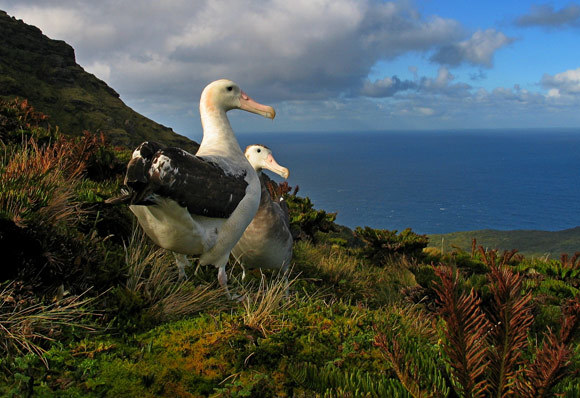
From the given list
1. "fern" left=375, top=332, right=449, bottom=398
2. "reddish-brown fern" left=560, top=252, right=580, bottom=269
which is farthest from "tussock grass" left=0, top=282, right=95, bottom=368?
"reddish-brown fern" left=560, top=252, right=580, bottom=269

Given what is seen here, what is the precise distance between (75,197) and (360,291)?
164 inches

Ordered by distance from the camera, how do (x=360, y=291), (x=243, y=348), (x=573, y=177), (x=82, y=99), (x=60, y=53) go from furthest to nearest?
(x=573, y=177) → (x=60, y=53) → (x=82, y=99) → (x=360, y=291) → (x=243, y=348)

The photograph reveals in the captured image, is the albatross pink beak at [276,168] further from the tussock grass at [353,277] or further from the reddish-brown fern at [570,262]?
the reddish-brown fern at [570,262]

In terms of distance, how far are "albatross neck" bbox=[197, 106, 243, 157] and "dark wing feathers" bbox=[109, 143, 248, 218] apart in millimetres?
588

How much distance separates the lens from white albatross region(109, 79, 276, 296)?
3.70 m

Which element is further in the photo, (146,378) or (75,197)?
(75,197)

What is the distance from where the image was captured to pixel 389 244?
886 cm

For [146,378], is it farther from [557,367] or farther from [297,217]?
[297,217]

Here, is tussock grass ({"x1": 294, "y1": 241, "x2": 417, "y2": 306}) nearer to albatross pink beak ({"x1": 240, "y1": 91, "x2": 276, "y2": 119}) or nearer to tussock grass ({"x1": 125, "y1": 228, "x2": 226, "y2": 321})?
tussock grass ({"x1": 125, "y1": 228, "x2": 226, "y2": 321})

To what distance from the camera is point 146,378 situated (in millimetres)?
2701

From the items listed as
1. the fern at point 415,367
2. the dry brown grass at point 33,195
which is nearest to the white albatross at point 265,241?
the dry brown grass at point 33,195

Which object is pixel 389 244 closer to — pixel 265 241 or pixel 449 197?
pixel 265 241

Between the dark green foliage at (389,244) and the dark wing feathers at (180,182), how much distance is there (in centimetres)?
531

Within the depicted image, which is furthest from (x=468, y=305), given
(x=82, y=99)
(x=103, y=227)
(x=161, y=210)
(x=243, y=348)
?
(x=82, y=99)
